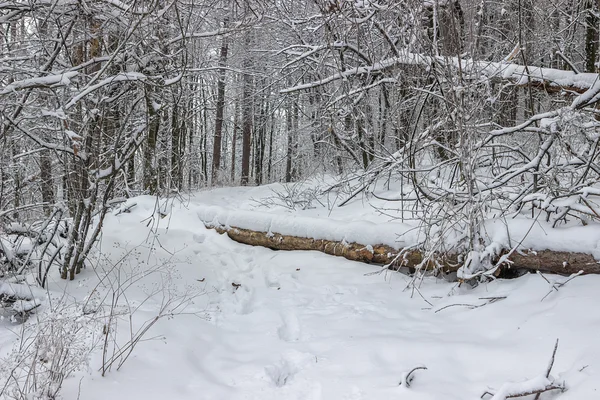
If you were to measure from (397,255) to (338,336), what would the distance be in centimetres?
114

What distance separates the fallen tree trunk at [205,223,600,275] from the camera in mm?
3465

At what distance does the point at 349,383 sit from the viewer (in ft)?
8.80

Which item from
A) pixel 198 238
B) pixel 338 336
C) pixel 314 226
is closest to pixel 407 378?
pixel 338 336

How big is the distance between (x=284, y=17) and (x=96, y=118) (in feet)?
15.1

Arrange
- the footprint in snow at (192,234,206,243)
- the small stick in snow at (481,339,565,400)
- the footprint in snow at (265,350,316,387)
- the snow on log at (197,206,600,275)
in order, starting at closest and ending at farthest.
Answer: the small stick in snow at (481,339,565,400) → the footprint in snow at (265,350,316,387) → the snow on log at (197,206,600,275) → the footprint in snow at (192,234,206,243)

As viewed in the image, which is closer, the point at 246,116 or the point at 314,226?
the point at 314,226

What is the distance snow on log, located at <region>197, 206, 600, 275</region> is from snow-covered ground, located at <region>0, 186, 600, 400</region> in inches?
7.6

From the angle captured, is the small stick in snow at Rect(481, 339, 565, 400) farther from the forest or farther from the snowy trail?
the forest

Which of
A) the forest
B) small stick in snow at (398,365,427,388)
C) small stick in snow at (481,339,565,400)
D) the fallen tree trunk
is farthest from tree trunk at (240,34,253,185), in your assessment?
small stick in snow at (481,339,565,400)

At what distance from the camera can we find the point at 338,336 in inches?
132

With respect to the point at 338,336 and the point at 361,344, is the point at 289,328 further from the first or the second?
the point at 361,344

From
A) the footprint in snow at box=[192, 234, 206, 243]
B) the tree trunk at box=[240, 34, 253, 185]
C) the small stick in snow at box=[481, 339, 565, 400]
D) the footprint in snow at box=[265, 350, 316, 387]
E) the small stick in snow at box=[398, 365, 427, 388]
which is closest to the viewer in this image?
the small stick in snow at box=[481, 339, 565, 400]

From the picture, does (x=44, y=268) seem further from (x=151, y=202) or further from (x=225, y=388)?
(x=151, y=202)

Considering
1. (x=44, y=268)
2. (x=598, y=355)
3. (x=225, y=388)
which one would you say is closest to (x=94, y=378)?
(x=225, y=388)
